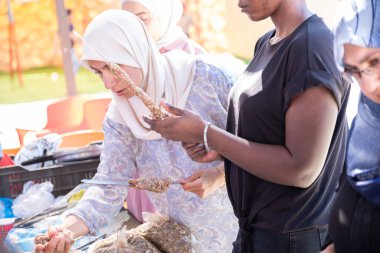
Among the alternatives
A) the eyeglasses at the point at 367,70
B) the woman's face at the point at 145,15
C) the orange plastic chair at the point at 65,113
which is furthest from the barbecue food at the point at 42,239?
the orange plastic chair at the point at 65,113

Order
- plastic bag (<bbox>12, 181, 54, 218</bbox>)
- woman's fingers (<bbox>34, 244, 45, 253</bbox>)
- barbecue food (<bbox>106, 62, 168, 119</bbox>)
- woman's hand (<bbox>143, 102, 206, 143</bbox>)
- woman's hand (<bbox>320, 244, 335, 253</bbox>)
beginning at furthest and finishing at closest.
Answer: plastic bag (<bbox>12, 181, 54, 218</bbox>), woman's fingers (<bbox>34, 244, 45, 253</bbox>), barbecue food (<bbox>106, 62, 168, 119</bbox>), woman's hand (<bbox>143, 102, 206, 143</bbox>), woman's hand (<bbox>320, 244, 335, 253</bbox>)

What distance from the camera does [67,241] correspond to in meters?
1.90

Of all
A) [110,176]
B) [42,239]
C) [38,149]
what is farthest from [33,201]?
[42,239]

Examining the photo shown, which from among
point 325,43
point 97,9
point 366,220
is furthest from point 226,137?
point 97,9

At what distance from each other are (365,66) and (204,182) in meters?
0.95

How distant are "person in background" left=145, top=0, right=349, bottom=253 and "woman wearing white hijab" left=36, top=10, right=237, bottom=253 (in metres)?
0.43

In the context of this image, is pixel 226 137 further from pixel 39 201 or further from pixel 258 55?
pixel 39 201

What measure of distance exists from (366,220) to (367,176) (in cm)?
9

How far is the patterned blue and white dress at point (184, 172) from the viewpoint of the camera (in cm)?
210

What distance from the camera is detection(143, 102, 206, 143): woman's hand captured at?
154 centimetres

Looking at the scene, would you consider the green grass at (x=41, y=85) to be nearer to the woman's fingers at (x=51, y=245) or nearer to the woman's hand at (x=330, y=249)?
the woman's fingers at (x=51, y=245)

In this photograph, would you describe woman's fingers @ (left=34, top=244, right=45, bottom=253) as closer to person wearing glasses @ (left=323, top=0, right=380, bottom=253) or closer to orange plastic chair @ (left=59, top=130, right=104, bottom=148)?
person wearing glasses @ (left=323, top=0, right=380, bottom=253)

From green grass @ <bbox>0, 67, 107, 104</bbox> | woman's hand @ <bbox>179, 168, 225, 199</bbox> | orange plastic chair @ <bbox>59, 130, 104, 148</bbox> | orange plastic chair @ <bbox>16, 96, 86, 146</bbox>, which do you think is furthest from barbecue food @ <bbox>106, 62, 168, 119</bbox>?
green grass @ <bbox>0, 67, 107, 104</bbox>

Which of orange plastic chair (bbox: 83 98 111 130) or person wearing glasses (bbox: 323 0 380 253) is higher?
person wearing glasses (bbox: 323 0 380 253)
